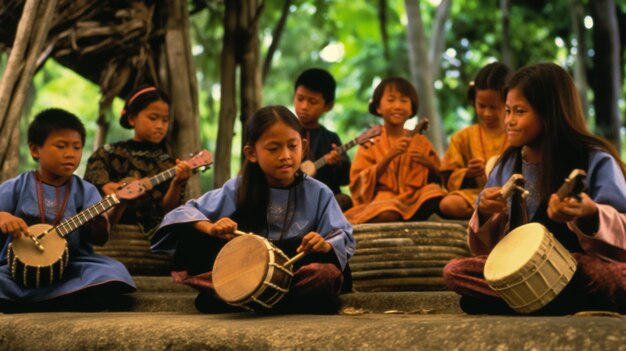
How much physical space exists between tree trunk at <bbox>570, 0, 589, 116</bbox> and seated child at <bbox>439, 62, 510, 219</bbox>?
545cm

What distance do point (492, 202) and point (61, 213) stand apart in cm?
247

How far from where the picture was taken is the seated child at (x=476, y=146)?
560 cm

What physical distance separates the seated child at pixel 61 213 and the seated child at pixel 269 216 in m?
0.71

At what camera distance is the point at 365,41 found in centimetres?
1378

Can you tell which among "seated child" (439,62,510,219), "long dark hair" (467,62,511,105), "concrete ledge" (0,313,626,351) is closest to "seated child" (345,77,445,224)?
"seated child" (439,62,510,219)

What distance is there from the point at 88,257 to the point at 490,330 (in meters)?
2.83

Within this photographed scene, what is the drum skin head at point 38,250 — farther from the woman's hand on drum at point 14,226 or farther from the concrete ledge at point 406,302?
the concrete ledge at point 406,302

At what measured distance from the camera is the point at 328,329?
3271 millimetres

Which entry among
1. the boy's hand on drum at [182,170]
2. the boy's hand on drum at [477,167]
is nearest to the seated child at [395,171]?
the boy's hand on drum at [477,167]

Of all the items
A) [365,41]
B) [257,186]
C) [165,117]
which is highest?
[365,41]

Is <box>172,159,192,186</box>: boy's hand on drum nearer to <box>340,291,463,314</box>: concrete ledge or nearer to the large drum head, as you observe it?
<box>340,291,463,314</box>: concrete ledge

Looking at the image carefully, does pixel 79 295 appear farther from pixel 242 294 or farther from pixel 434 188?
pixel 434 188

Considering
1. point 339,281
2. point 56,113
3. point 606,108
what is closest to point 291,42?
point 606,108

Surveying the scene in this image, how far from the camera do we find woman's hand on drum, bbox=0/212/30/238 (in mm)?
4746
